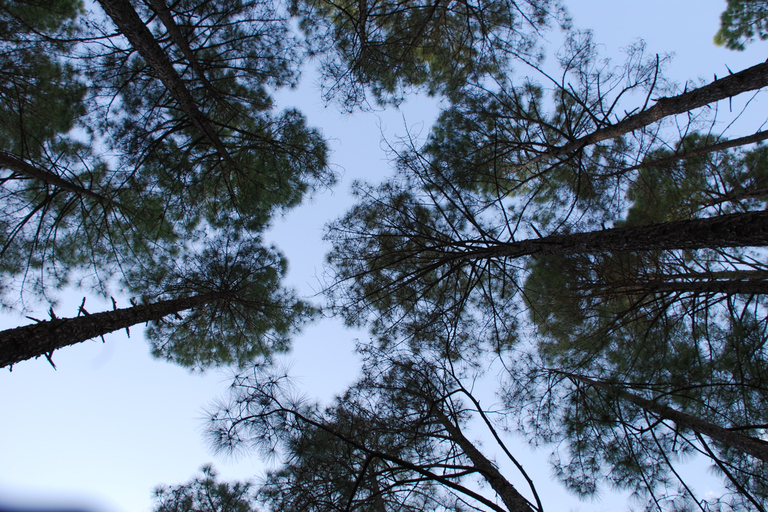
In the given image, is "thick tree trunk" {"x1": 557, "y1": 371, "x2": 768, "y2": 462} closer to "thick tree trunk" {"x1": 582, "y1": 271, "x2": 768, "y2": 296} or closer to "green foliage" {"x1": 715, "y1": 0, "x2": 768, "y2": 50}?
"thick tree trunk" {"x1": 582, "y1": 271, "x2": 768, "y2": 296}

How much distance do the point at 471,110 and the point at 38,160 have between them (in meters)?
7.03

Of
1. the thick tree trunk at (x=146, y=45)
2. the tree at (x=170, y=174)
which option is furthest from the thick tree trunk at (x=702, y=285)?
the thick tree trunk at (x=146, y=45)

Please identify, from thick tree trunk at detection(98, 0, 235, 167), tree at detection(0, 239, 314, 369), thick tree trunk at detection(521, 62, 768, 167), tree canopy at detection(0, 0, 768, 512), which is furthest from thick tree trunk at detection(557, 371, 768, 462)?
thick tree trunk at detection(98, 0, 235, 167)

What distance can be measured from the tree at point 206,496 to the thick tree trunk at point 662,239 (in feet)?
17.4

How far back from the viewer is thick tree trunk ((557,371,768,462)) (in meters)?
3.33

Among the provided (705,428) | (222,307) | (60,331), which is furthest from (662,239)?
(222,307)

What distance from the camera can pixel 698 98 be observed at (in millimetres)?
3895

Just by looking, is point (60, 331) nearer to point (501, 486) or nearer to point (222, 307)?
point (222, 307)

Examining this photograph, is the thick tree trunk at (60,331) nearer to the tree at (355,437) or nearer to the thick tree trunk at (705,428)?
the tree at (355,437)

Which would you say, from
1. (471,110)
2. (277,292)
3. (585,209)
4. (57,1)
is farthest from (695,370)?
(57,1)

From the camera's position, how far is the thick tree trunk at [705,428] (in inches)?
131

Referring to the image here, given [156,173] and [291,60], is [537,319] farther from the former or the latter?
[156,173]

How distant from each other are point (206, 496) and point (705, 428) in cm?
703

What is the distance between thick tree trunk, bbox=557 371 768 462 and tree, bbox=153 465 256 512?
5.57m
